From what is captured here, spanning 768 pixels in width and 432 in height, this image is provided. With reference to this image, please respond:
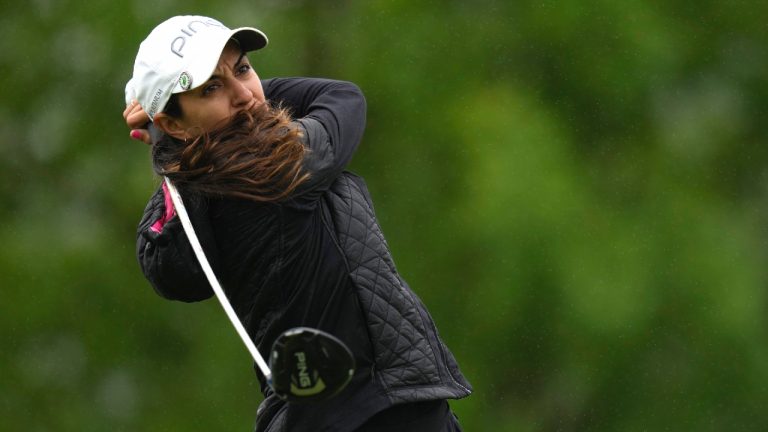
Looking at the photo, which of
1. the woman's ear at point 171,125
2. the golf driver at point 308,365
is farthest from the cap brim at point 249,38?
the golf driver at point 308,365

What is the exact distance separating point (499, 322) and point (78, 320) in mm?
2394

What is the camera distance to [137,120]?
3414 mm

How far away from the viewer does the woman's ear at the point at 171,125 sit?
3336mm

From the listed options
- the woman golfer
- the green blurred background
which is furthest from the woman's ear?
the green blurred background

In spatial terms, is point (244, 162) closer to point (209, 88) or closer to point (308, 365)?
point (209, 88)

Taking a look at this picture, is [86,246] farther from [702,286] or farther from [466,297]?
[702,286]

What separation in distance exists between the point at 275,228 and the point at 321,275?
0.14 m

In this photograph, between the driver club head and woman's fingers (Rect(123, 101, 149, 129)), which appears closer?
the driver club head

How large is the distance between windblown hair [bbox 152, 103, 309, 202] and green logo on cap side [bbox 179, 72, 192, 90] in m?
0.11

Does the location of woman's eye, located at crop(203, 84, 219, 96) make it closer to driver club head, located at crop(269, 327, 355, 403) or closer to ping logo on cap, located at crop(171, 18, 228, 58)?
ping logo on cap, located at crop(171, 18, 228, 58)

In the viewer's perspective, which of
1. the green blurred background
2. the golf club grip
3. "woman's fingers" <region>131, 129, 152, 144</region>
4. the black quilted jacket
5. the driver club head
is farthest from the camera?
the green blurred background

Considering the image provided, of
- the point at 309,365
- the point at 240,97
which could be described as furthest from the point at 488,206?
the point at 309,365

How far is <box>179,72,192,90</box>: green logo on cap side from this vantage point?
3240 mm

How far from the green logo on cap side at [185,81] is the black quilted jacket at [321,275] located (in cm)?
24
